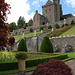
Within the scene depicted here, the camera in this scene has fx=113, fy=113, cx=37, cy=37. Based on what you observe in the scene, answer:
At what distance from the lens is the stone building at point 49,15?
Result: 64.4m

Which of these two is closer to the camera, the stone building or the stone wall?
the stone wall

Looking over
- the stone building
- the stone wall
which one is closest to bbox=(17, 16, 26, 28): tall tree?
the stone building

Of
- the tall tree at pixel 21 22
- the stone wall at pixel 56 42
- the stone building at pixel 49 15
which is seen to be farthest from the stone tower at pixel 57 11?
the stone wall at pixel 56 42

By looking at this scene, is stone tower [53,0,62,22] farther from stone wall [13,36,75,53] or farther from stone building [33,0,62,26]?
stone wall [13,36,75,53]

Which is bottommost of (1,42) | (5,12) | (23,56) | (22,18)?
(23,56)

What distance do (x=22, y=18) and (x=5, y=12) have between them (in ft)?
281

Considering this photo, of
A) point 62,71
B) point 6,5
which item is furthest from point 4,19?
point 62,71

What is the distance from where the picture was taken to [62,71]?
5.11m

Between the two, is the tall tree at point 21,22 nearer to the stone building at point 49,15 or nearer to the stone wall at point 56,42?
the stone building at point 49,15

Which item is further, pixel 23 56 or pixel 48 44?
pixel 48 44

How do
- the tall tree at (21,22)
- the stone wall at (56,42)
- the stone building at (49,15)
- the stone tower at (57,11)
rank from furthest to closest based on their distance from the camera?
the tall tree at (21,22)
the stone tower at (57,11)
the stone building at (49,15)
the stone wall at (56,42)

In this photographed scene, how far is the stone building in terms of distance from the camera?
2534 inches

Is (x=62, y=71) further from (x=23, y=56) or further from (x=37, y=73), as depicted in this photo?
(x=23, y=56)

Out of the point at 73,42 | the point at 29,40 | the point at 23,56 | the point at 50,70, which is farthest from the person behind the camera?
the point at 29,40
